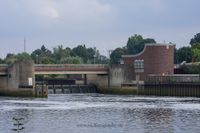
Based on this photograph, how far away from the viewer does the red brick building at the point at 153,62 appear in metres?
146

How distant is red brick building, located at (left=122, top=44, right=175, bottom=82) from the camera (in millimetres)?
145625

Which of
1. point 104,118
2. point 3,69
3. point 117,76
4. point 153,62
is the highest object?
point 153,62

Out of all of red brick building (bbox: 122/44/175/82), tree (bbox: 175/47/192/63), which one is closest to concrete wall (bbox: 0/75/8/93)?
red brick building (bbox: 122/44/175/82)

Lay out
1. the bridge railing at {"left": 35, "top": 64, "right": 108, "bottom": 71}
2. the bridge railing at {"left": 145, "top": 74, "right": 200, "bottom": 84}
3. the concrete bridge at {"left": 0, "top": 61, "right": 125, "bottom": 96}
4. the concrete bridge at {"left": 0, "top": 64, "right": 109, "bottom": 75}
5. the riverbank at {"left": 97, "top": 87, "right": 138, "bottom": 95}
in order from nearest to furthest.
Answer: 1. the concrete bridge at {"left": 0, "top": 61, "right": 125, "bottom": 96}
2. the bridge railing at {"left": 145, "top": 74, "right": 200, "bottom": 84}
3. the concrete bridge at {"left": 0, "top": 64, "right": 109, "bottom": 75}
4. the bridge railing at {"left": 35, "top": 64, "right": 108, "bottom": 71}
5. the riverbank at {"left": 97, "top": 87, "right": 138, "bottom": 95}

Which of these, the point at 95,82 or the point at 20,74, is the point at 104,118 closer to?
the point at 20,74

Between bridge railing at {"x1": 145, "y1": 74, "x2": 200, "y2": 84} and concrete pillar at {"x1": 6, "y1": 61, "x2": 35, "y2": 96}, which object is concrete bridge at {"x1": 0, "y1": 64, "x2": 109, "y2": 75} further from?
bridge railing at {"x1": 145, "y1": 74, "x2": 200, "y2": 84}

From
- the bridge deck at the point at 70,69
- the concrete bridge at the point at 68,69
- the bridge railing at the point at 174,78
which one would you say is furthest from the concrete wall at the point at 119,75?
the bridge railing at the point at 174,78

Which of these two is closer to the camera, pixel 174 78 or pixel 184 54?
pixel 174 78

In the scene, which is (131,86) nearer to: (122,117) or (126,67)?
(126,67)

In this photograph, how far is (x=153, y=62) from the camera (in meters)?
146

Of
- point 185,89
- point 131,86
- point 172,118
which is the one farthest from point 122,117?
point 131,86

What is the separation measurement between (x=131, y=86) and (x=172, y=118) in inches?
2693

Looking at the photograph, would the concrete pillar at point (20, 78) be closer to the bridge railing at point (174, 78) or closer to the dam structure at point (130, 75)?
the dam structure at point (130, 75)

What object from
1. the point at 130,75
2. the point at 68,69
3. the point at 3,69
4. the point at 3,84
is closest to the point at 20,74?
the point at 3,84
